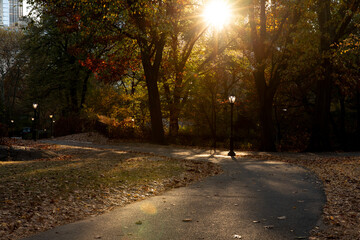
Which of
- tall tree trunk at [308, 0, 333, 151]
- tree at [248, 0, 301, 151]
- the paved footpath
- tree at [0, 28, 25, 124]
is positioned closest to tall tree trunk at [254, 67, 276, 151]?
tree at [248, 0, 301, 151]

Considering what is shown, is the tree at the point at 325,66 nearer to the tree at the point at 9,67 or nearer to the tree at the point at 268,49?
the tree at the point at 268,49

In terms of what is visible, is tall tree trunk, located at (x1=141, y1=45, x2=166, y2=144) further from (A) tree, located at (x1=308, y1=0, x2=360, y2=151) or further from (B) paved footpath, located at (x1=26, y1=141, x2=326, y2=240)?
(B) paved footpath, located at (x1=26, y1=141, x2=326, y2=240)

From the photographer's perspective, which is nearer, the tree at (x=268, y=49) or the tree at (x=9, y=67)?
the tree at (x=268, y=49)

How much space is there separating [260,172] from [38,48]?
3539 cm

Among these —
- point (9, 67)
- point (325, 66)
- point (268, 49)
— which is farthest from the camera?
point (9, 67)

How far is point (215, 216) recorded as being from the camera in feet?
19.4

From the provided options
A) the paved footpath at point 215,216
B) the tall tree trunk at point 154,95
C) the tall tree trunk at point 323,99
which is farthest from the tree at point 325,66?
the paved footpath at point 215,216

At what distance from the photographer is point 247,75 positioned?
2802 cm

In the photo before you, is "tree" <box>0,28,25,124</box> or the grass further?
"tree" <box>0,28,25,124</box>

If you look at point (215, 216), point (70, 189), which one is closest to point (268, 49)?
point (70, 189)

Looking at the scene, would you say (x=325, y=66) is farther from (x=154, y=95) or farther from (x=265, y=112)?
(x=154, y=95)

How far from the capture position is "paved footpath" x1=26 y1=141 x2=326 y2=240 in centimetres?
500

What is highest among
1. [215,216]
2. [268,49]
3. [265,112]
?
[268,49]

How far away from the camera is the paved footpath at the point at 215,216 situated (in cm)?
500
